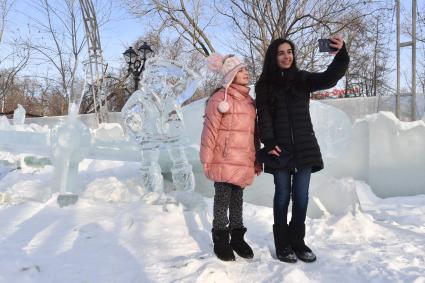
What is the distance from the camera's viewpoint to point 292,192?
8.90ft

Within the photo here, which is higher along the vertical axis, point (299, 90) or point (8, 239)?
point (299, 90)

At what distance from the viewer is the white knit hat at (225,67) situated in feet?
8.45

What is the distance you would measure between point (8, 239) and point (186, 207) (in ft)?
4.57

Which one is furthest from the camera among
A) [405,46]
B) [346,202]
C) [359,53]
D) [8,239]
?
[359,53]

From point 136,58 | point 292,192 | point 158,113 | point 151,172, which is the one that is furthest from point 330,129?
point 136,58

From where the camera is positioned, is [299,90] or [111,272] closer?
[111,272]

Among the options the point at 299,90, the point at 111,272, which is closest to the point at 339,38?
the point at 299,90

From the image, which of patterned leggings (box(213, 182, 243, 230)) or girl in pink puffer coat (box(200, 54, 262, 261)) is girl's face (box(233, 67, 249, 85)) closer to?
girl in pink puffer coat (box(200, 54, 262, 261))

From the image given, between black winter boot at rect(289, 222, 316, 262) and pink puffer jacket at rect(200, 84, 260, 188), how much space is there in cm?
42

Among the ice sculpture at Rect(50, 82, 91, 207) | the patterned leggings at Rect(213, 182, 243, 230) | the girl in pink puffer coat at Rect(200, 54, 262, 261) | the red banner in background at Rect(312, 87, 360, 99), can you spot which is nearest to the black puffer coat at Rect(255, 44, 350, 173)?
the girl in pink puffer coat at Rect(200, 54, 262, 261)

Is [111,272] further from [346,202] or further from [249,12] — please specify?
[249,12]

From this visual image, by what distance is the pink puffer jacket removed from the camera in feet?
8.45

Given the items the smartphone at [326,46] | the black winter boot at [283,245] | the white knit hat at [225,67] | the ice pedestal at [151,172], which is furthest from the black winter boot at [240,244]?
the ice pedestal at [151,172]

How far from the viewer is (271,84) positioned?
266 centimetres
